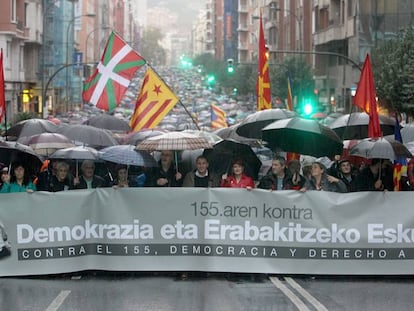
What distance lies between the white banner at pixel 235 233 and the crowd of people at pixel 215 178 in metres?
0.38

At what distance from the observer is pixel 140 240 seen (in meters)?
11.6

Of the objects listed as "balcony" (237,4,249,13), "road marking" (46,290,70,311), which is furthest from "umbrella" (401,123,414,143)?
"balcony" (237,4,249,13)

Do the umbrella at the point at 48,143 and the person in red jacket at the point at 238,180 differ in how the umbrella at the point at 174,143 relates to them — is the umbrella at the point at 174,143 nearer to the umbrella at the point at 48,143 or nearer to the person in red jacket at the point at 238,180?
the person in red jacket at the point at 238,180

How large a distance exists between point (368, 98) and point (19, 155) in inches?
201

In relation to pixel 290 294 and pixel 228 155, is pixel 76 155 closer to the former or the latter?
pixel 228 155

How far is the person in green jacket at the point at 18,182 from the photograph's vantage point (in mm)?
12078

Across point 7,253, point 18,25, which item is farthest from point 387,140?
point 18,25

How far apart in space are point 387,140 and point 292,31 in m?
76.4

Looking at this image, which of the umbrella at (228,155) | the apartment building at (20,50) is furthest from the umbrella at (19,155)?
the apartment building at (20,50)

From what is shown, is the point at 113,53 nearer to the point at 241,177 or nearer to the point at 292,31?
the point at 241,177

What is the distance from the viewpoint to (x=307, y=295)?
415 inches

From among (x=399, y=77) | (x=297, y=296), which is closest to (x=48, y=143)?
(x=297, y=296)

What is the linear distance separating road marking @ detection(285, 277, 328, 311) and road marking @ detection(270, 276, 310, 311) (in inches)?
4.2

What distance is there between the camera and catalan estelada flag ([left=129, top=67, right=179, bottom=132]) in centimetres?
1606
